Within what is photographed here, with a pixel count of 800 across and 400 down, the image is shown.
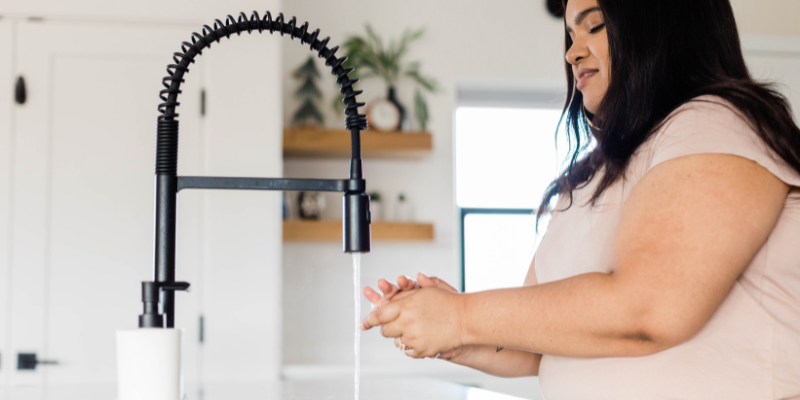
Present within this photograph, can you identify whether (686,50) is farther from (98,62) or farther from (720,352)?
(98,62)

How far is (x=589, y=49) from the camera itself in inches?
39.0

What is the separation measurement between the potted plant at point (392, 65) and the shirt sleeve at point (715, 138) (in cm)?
215

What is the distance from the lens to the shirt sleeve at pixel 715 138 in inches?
28.4

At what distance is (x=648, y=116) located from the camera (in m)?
0.85

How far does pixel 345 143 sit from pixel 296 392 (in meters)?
1.78

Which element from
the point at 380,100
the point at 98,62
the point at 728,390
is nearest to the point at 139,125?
the point at 98,62

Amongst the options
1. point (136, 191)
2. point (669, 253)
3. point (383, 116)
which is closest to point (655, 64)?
point (669, 253)

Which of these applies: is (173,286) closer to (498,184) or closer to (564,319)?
(564,319)

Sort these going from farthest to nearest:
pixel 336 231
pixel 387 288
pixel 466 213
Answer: pixel 466 213 < pixel 336 231 < pixel 387 288

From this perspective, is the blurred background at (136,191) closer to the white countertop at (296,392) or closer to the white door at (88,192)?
the white door at (88,192)

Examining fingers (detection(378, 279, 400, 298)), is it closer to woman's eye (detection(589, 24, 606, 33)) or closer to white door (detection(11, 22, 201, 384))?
woman's eye (detection(589, 24, 606, 33))

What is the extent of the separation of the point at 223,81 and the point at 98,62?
44 centimetres

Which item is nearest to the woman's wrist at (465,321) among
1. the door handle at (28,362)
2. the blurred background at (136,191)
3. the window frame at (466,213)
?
the blurred background at (136,191)

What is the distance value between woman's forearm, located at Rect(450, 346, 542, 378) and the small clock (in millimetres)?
1853
